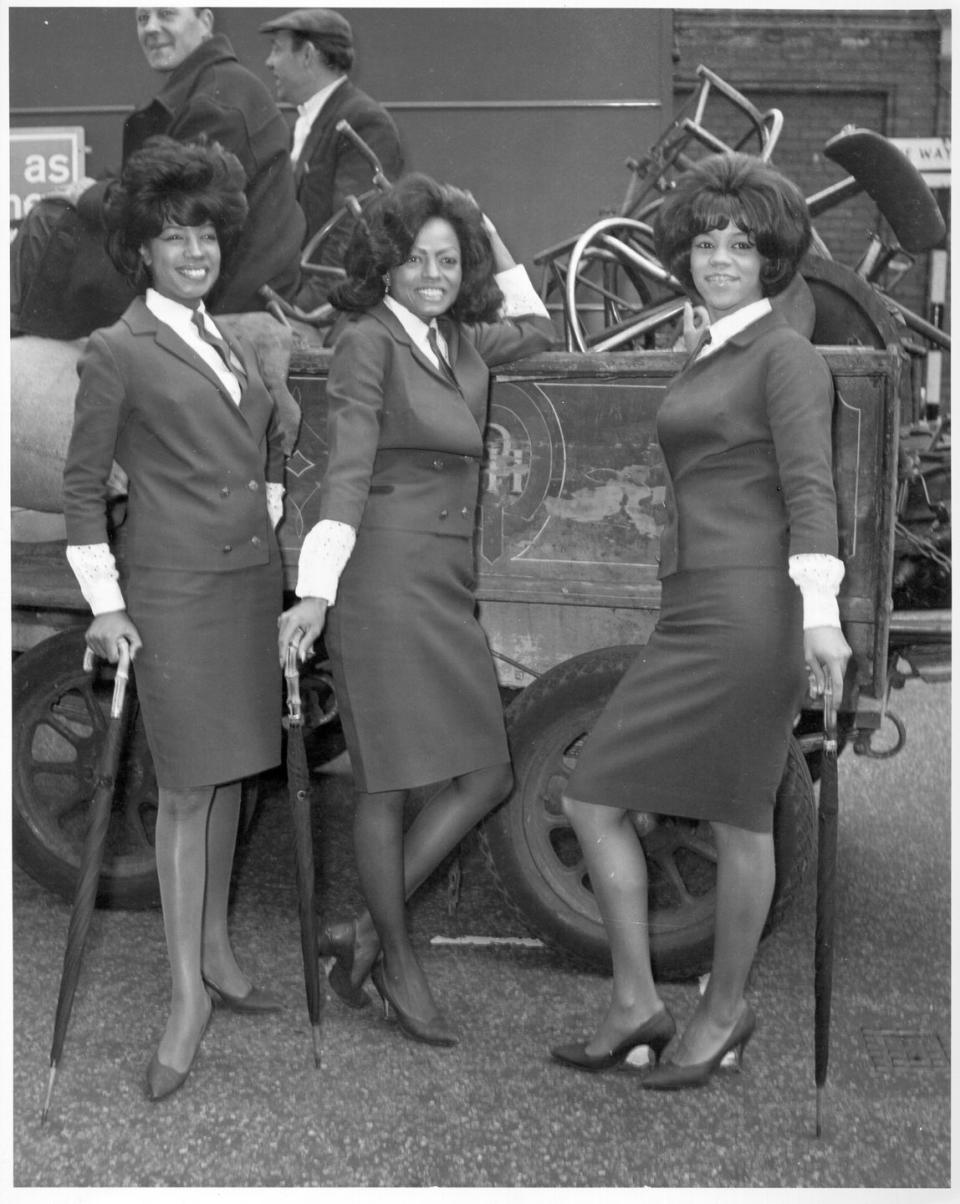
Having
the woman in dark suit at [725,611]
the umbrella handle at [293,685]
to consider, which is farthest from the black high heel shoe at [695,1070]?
the umbrella handle at [293,685]

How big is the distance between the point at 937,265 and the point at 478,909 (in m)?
3.90

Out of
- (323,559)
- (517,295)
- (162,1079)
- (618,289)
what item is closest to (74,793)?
(162,1079)

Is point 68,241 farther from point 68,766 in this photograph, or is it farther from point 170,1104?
point 170,1104

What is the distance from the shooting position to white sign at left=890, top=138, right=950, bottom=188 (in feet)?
14.3

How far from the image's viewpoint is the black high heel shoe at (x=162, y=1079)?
9.70 ft

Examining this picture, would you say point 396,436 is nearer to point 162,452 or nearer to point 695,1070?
point 162,452

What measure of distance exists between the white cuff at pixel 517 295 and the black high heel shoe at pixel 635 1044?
1.52m

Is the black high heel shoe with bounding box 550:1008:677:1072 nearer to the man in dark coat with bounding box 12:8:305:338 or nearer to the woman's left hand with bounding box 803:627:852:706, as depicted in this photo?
the woman's left hand with bounding box 803:627:852:706

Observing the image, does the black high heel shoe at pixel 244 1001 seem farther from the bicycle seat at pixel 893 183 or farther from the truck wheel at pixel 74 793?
the bicycle seat at pixel 893 183

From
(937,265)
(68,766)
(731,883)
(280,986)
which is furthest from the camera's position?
(937,265)

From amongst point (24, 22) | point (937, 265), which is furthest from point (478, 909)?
point (937, 265)

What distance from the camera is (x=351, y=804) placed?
5.09 meters

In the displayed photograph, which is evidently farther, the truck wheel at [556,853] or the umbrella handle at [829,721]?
the truck wheel at [556,853]

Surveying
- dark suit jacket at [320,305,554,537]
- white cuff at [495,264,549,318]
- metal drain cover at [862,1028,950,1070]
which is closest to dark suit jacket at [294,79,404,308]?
white cuff at [495,264,549,318]
